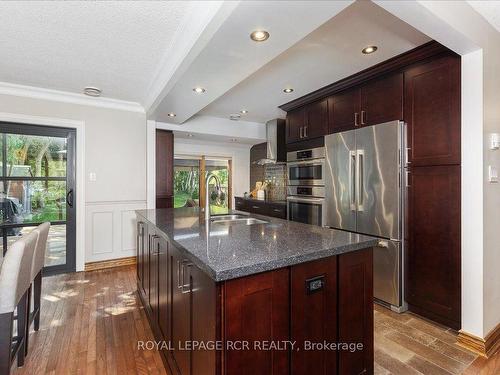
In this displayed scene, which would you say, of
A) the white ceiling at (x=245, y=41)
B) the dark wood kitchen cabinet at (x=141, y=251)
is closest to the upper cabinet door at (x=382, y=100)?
the white ceiling at (x=245, y=41)

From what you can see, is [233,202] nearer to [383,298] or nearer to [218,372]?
[383,298]

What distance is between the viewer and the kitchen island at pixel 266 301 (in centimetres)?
104

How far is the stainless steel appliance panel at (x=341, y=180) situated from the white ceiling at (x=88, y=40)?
1954mm

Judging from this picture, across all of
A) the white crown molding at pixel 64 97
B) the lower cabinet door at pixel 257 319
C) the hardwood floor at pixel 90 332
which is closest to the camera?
the lower cabinet door at pixel 257 319

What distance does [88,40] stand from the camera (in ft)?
7.12

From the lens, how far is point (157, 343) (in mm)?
1964

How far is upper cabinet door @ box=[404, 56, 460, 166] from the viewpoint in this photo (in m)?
2.10

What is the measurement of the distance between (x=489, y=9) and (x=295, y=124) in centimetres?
227

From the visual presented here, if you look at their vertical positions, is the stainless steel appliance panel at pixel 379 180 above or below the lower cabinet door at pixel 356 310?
above

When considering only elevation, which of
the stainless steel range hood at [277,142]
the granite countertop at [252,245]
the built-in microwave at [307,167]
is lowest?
the granite countertop at [252,245]

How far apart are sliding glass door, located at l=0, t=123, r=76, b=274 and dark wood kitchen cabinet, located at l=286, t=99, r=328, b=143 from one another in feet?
9.94

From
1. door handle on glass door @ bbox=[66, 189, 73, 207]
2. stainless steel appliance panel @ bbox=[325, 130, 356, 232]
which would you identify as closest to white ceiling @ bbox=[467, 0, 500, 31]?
stainless steel appliance panel @ bbox=[325, 130, 356, 232]

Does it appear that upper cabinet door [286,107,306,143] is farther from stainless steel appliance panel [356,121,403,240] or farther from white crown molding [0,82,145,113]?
white crown molding [0,82,145,113]

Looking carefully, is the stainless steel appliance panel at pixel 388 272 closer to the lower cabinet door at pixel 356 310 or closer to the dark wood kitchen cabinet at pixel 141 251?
the lower cabinet door at pixel 356 310
